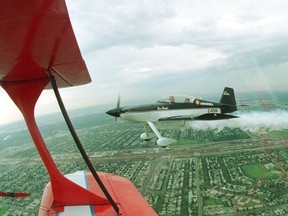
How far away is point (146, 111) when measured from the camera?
12.2m

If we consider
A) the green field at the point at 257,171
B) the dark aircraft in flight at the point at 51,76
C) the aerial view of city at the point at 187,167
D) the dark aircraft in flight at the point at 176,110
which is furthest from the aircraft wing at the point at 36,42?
the green field at the point at 257,171

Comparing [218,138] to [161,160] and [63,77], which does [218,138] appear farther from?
[63,77]

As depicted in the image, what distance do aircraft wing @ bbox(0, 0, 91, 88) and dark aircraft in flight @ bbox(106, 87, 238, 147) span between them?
869cm

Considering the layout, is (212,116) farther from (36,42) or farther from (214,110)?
(36,42)

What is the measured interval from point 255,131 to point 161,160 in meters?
12.9

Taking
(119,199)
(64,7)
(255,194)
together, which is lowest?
(255,194)

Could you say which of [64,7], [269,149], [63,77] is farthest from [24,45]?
[269,149]

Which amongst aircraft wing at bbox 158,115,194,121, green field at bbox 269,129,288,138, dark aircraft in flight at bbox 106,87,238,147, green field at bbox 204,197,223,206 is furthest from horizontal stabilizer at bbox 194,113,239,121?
green field at bbox 269,129,288,138

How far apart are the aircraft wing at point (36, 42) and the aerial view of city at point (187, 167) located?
45.4 feet

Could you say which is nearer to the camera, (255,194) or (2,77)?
(2,77)

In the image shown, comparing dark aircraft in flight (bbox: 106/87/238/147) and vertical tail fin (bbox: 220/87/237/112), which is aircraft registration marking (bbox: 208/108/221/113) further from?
vertical tail fin (bbox: 220/87/237/112)

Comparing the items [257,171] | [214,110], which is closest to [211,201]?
[257,171]

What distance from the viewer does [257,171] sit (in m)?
21.5

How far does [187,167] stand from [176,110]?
11.9m
